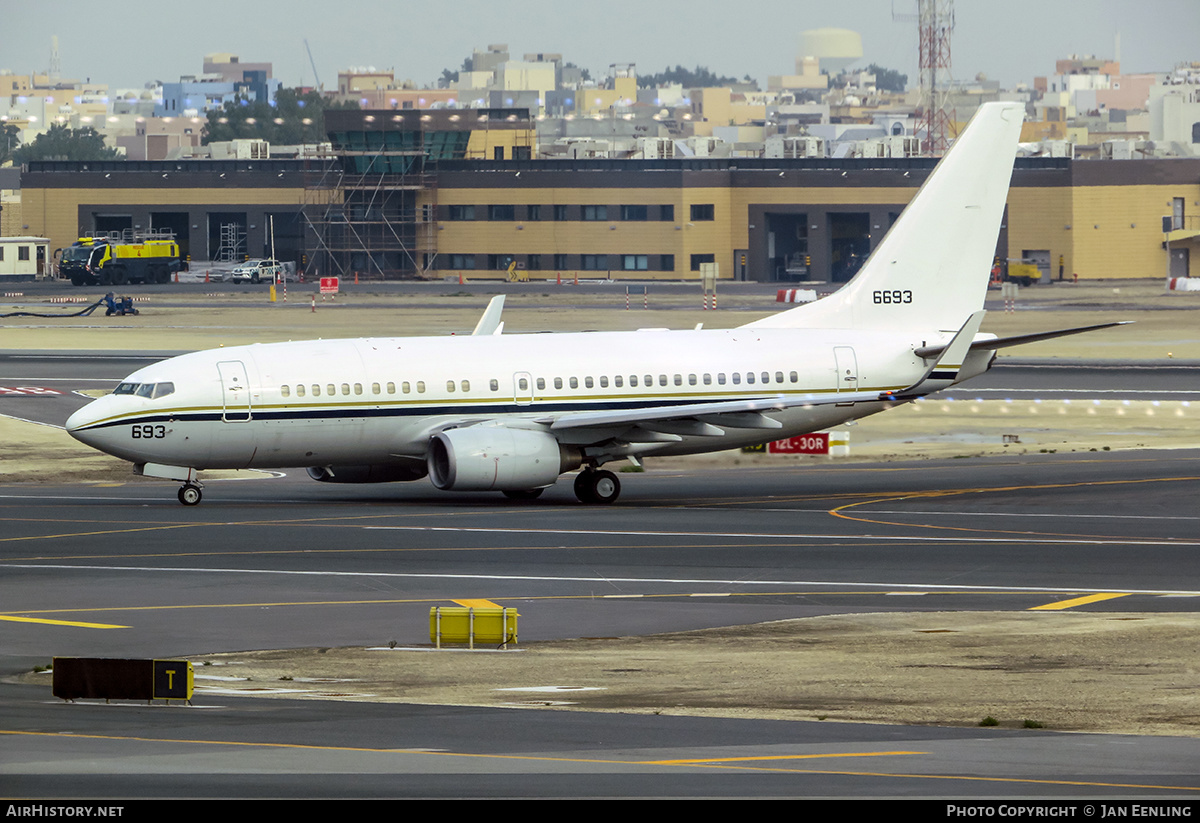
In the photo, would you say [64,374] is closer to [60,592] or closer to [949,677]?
[60,592]

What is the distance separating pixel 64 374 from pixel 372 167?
102958mm

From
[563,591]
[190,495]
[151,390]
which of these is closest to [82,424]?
[151,390]

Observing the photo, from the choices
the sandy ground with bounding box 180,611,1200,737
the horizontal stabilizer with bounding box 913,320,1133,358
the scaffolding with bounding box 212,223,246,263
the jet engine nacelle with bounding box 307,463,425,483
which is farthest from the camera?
the scaffolding with bounding box 212,223,246,263

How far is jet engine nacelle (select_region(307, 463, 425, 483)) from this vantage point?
4619cm

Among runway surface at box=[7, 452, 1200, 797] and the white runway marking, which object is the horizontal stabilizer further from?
the white runway marking

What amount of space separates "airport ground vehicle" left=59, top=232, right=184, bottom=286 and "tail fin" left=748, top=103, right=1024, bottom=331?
11434cm

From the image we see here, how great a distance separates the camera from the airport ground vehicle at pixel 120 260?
6029 inches

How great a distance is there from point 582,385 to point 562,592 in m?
13.5

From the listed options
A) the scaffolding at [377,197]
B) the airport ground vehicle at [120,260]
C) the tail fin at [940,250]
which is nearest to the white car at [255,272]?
the airport ground vehicle at [120,260]

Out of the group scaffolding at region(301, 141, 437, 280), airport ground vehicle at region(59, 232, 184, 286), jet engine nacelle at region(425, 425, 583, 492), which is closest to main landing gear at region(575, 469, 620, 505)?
jet engine nacelle at region(425, 425, 583, 492)

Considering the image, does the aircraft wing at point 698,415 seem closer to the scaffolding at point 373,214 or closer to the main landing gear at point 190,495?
the main landing gear at point 190,495

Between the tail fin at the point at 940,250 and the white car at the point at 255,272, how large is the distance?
11497 centimetres
